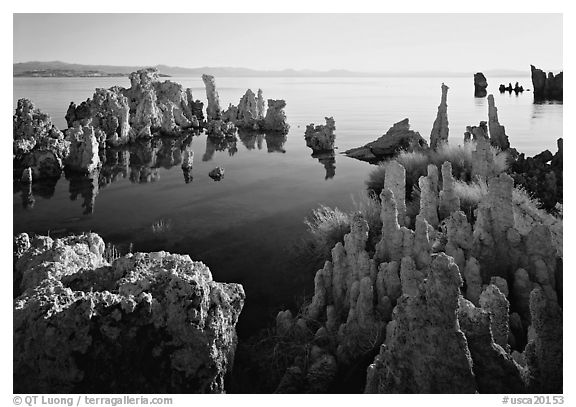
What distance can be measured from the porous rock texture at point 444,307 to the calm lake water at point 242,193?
2.59 meters

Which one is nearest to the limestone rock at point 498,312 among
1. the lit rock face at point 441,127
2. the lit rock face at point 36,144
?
the lit rock face at point 441,127

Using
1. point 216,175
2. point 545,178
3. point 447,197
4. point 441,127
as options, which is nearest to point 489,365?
point 447,197

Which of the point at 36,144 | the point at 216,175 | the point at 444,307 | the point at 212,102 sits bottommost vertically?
the point at 444,307

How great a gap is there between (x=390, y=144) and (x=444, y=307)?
2386 centimetres

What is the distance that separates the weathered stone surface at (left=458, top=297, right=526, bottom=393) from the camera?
4.73 m

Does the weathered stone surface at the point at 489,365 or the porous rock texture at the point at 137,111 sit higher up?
the porous rock texture at the point at 137,111

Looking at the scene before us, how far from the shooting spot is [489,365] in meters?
4.75

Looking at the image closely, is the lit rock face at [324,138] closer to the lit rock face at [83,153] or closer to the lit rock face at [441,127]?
the lit rock face at [441,127]

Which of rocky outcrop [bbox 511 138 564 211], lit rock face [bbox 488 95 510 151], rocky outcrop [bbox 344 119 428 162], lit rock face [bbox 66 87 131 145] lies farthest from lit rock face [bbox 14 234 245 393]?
lit rock face [bbox 66 87 131 145]

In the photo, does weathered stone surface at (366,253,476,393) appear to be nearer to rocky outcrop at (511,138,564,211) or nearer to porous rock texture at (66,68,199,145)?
rocky outcrop at (511,138,564,211)

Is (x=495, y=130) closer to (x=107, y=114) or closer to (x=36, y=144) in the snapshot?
(x=36, y=144)

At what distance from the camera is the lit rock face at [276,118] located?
44.1 m
